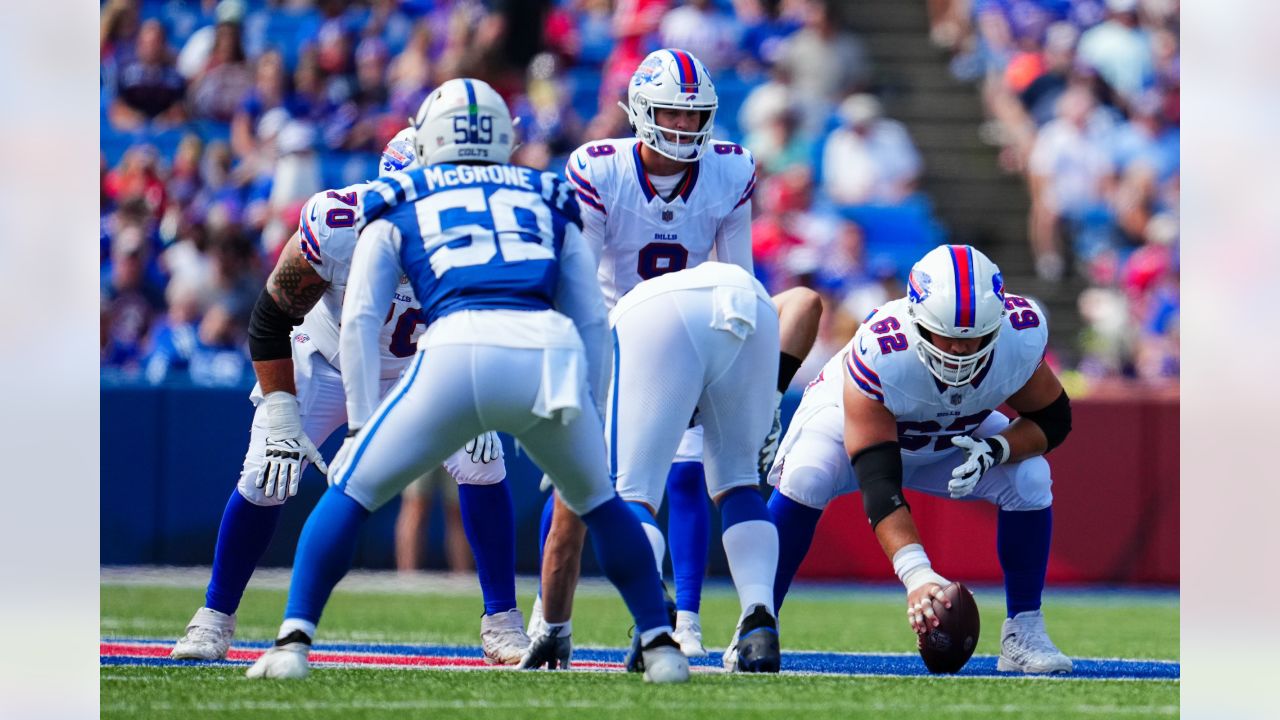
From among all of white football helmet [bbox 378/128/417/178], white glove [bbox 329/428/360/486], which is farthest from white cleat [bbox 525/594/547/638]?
white football helmet [bbox 378/128/417/178]

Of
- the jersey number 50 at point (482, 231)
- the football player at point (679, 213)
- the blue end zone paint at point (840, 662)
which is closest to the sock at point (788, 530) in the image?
the football player at point (679, 213)

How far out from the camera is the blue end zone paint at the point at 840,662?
18.1 ft

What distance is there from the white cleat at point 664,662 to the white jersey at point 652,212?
56.6 inches

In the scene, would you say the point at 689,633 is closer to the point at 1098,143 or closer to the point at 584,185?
the point at 584,185

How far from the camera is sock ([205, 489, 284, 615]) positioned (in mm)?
5793

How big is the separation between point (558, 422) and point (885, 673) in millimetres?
1616

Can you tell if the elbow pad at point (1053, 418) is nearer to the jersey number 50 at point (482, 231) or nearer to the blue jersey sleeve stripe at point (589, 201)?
the blue jersey sleeve stripe at point (589, 201)

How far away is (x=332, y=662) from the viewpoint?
567 centimetres

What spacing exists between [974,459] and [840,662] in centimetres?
95

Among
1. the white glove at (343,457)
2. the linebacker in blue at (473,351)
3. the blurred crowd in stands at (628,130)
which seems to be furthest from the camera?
the blurred crowd in stands at (628,130)

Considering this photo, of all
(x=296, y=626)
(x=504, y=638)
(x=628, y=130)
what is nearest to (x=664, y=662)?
(x=296, y=626)

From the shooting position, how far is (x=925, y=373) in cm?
547

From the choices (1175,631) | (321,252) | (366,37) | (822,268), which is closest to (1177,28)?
(822,268)

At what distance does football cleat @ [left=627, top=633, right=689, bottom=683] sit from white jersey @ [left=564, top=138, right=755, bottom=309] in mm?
1436
